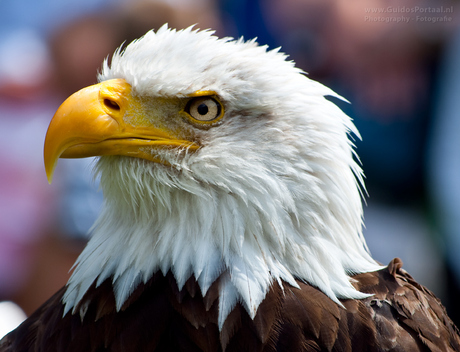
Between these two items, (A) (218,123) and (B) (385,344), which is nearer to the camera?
(B) (385,344)

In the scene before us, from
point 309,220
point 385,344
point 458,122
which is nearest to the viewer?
point 385,344

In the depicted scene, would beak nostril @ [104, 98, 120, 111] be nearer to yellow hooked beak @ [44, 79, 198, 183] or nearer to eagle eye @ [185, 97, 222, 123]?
yellow hooked beak @ [44, 79, 198, 183]

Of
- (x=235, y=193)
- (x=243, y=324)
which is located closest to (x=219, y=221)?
(x=235, y=193)

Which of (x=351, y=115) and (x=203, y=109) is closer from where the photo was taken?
(x=203, y=109)

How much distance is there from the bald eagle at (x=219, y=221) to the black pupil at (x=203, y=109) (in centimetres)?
2

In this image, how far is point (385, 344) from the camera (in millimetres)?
1593

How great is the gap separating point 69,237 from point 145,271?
6.49 feet

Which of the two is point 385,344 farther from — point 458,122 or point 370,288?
point 458,122

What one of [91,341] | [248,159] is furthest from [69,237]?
[248,159]

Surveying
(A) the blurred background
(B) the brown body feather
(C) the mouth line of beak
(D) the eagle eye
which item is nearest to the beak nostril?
(C) the mouth line of beak

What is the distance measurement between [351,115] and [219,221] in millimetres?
2152

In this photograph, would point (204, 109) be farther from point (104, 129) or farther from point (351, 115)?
point (351, 115)

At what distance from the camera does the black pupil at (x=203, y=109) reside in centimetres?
173

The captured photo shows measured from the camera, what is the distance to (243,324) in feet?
5.18
